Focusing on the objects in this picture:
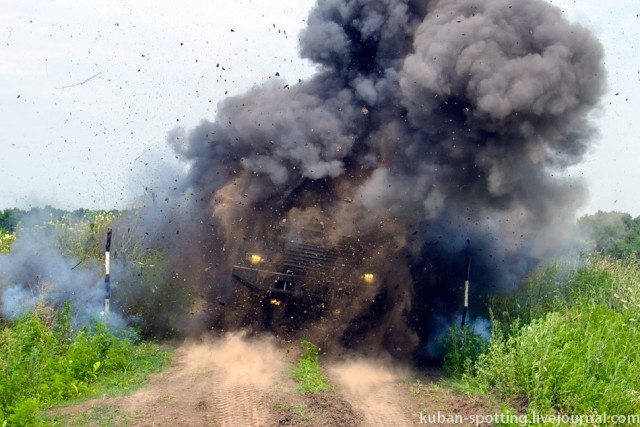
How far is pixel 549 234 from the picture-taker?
14.4m

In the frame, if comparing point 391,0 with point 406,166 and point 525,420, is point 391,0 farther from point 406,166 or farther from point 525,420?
point 525,420

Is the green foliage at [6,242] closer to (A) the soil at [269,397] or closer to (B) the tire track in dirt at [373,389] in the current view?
(A) the soil at [269,397]

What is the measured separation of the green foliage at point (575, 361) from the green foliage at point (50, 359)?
235 inches

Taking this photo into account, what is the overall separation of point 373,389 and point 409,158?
4.99 m

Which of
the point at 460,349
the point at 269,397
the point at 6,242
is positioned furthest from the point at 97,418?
the point at 6,242

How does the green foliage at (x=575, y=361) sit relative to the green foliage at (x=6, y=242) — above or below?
below

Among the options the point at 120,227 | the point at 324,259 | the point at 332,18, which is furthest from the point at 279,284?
the point at 332,18

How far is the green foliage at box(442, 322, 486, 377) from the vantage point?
10938 millimetres

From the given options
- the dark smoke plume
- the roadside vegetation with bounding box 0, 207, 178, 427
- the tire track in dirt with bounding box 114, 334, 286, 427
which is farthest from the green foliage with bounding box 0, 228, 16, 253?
the tire track in dirt with bounding box 114, 334, 286, 427

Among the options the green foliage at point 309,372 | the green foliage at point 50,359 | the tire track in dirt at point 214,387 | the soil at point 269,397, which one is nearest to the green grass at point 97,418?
the soil at point 269,397

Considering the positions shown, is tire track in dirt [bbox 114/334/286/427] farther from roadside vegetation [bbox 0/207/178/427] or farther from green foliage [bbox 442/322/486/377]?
green foliage [bbox 442/322/486/377]

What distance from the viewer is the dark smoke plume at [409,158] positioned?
12086mm

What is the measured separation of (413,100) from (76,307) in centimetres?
757

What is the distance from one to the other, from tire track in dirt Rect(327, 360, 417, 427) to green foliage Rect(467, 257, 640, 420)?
4.51 ft
